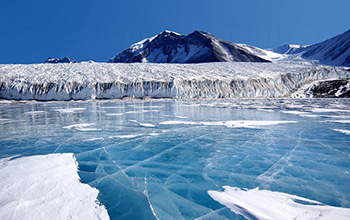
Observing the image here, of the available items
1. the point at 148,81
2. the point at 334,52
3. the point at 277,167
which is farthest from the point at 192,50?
the point at 277,167

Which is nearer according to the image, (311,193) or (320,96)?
(311,193)

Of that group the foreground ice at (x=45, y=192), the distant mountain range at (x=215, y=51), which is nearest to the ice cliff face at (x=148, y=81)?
the foreground ice at (x=45, y=192)

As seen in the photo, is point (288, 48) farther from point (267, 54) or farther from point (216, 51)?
point (216, 51)

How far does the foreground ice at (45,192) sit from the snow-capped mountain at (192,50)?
81982 mm

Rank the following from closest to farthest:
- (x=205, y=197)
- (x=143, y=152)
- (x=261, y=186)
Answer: (x=205, y=197) < (x=261, y=186) < (x=143, y=152)

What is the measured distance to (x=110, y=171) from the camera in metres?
3.73

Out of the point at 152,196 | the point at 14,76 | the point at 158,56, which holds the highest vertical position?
the point at 158,56

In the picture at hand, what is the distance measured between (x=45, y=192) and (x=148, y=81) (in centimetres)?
2763

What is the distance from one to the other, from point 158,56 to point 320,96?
92508mm

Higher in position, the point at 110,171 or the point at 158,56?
the point at 158,56

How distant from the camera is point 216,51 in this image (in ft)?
287

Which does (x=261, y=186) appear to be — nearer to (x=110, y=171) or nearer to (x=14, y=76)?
(x=110, y=171)

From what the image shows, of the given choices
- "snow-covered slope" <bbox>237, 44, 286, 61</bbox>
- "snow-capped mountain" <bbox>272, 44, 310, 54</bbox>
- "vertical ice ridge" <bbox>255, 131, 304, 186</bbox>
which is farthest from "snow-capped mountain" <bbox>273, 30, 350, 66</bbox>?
"vertical ice ridge" <bbox>255, 131, 304, 186</bbox>

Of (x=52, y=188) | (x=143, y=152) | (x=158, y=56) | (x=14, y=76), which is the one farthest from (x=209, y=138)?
(x=158, y=56)
